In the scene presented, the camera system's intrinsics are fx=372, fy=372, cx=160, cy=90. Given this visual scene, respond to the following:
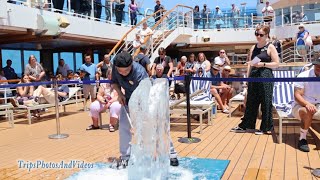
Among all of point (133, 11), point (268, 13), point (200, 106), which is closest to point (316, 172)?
point (200, 106)

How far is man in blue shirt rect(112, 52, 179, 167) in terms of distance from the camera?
140 inches

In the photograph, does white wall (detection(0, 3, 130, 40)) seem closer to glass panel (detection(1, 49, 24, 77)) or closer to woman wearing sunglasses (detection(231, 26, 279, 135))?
glass panel (detection(1, 49, 24, 77))

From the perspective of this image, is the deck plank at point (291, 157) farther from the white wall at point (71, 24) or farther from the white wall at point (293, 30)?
the white wall at point (293, 30)

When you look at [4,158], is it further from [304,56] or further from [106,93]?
[304,56]

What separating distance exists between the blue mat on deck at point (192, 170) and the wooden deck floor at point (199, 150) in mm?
111

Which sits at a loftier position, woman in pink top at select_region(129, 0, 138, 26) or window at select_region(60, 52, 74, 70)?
woman in pink top at select_region(129, 0, 138, 26)

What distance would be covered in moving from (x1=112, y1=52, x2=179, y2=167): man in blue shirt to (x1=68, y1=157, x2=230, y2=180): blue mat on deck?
0.16 m

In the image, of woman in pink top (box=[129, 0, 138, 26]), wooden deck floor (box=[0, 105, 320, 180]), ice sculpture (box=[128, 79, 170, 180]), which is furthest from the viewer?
woman in pink top (box=[129, 0, 138, 26])

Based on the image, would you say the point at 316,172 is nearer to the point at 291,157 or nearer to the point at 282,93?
the point at 291,157

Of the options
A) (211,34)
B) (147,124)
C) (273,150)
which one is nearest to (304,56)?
(211,34)

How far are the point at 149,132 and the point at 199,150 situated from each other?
141 centimetres


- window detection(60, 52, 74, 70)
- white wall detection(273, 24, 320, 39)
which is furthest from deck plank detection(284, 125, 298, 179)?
window detection(60, 52, 74, 70)

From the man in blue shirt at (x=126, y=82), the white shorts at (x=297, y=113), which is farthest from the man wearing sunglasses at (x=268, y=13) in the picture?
the man in blue shirt at (x=126, y=82)

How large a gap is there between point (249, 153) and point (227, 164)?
24.1 inches
